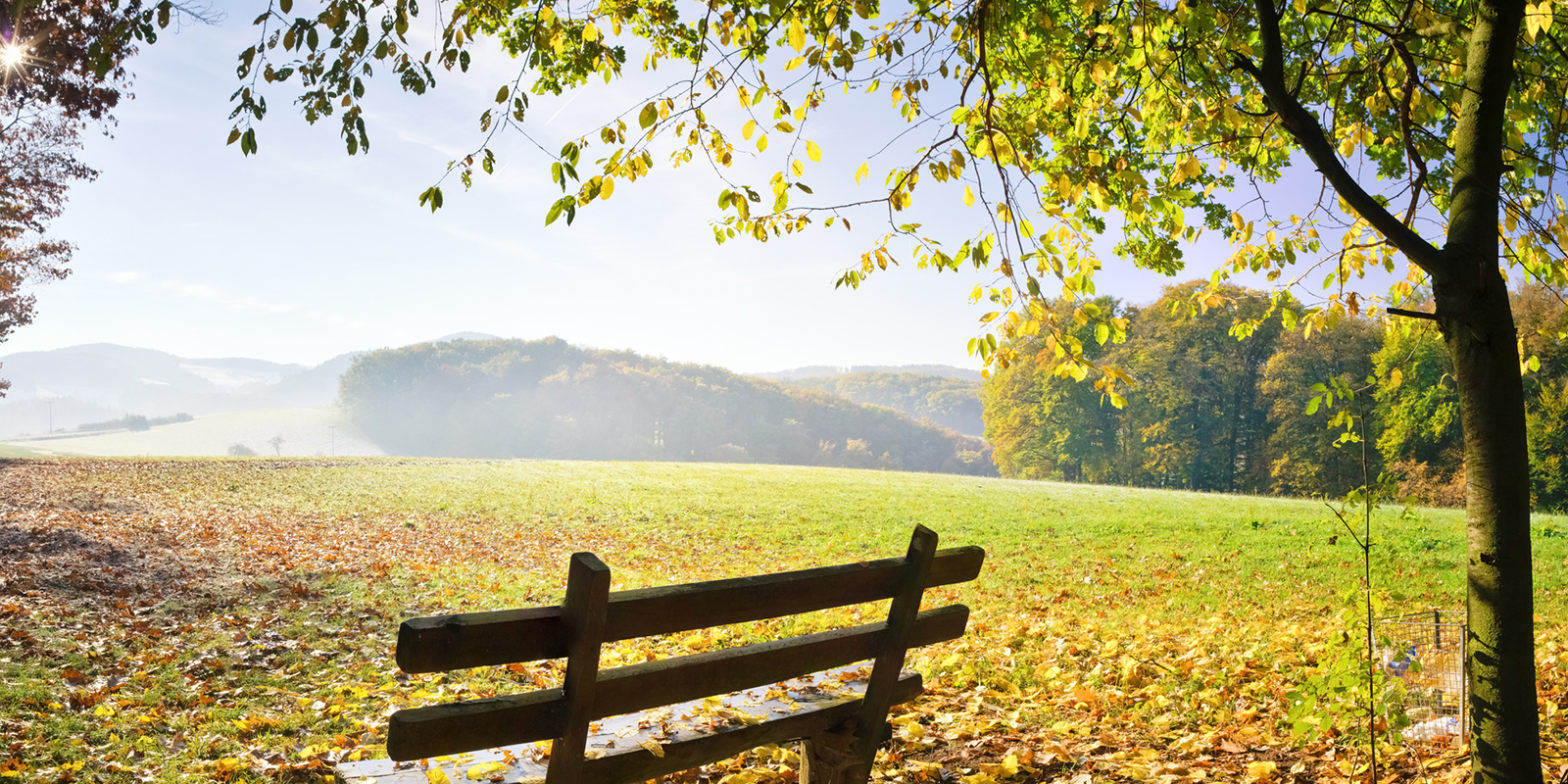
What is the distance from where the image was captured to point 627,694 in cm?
252

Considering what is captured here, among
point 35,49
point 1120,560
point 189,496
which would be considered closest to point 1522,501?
point 1120,560

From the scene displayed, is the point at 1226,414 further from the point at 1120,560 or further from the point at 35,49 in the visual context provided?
the point at 35,49

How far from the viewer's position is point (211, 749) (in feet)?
14.9

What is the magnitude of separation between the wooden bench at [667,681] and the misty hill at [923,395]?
395 feet

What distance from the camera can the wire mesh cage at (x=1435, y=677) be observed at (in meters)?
4.16

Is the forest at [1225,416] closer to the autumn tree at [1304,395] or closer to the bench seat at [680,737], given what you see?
the autumn tree at [1304,395]

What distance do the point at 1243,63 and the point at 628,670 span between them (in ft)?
12.8

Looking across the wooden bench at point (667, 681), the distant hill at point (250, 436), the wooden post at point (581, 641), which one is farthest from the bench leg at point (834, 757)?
the distant hill at point (250, 436)

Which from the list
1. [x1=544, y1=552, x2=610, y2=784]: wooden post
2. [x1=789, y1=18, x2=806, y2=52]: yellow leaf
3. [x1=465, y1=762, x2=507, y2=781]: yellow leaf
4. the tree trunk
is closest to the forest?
the tree trunk

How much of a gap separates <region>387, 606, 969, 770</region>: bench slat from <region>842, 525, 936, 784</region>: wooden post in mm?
70

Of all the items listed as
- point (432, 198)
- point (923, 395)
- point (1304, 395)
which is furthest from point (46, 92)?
point (923, 395)

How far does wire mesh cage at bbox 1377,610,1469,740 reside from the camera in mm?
4164

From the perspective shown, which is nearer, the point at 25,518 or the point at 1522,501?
the point at 1522,501

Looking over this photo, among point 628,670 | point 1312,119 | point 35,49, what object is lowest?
point 628,670
